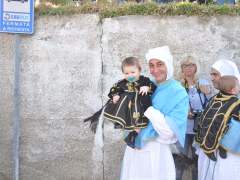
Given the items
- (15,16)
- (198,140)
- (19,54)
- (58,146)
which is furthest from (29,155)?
(198,140)

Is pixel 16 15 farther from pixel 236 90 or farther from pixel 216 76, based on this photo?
pixel 236 90

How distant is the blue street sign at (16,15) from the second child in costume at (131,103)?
1.90 meters

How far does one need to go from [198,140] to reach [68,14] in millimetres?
2284

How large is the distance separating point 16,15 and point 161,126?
8.03ft

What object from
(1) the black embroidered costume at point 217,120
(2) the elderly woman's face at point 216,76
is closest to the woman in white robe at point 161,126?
(1) the black embroidered costume at point 217,120

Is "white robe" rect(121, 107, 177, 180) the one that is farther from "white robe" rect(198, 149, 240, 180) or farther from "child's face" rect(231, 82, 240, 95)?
"child's face" rect(231, 82, 240, 95)

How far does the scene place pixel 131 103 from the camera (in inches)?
180

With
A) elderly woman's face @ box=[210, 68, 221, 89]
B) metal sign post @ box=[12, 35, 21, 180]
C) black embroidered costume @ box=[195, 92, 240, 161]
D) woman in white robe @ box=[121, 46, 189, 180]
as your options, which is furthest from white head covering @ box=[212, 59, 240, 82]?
metal sign post @ box=[12, 35, 21, 180]

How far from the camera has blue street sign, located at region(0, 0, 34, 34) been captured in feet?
19.6

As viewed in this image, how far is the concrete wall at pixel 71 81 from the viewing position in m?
6.11

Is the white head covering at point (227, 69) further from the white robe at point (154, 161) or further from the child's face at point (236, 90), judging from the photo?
the white robe at point (154, 161)

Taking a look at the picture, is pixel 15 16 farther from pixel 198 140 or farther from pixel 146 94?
pixel 198 140

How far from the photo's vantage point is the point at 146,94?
15.1ft

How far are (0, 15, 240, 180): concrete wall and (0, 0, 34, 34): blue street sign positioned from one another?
205 mm
